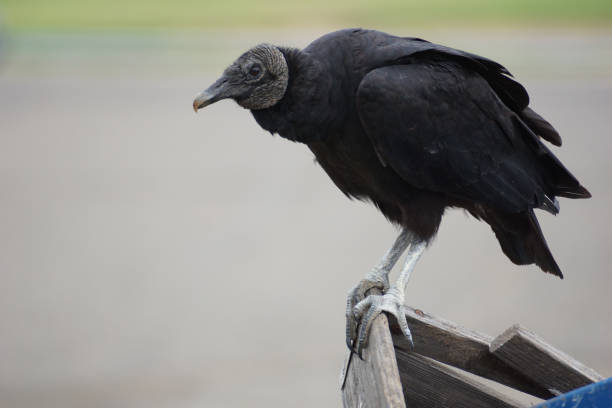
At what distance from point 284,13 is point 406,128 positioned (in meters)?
9.24

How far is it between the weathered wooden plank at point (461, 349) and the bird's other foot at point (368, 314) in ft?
0.11

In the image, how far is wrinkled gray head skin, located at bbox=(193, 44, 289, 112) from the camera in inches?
83.8

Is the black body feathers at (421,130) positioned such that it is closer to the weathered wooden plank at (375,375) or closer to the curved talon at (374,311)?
the curved talon at (374,311)

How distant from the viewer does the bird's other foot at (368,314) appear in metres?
1.84

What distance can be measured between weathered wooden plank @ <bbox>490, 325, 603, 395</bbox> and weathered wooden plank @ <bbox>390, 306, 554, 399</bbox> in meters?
0.04

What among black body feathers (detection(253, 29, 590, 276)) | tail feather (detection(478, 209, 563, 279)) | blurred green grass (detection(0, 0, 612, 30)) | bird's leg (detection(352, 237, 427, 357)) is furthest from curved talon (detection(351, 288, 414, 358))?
blurred green grass (detection(0, 0, 612, 30))

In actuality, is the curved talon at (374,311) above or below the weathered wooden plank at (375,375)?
above

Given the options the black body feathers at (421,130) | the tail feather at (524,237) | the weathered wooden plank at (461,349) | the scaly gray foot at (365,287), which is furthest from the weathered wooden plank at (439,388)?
the tail feather at (524,237)

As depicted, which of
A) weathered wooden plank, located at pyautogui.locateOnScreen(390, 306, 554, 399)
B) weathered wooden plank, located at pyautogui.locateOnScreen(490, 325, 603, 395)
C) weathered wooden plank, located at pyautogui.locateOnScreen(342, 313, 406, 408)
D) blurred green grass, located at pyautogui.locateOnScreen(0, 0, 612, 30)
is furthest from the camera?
blurred green grass, located at pyautogui.locateOnScreen(0, 0, 612, 30)

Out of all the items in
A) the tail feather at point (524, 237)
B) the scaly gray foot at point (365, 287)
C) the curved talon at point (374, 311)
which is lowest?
the curved talon at point (374, 311)

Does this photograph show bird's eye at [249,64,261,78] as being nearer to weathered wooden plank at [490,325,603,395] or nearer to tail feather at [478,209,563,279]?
tail feather at [478,209,563,279]

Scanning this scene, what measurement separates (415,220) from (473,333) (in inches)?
24.8

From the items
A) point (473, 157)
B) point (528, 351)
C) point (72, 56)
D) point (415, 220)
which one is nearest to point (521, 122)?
point (473, 157)

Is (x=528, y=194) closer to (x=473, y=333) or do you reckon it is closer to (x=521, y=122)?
(x=521, y=122)
